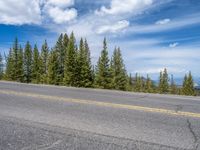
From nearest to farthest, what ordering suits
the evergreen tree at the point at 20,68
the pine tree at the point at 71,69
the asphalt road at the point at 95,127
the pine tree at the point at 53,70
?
the asphalt road at the point at 95,127 → the pine tree at the point at 71,69 → the pine tree at the point at 53,70 → the evergreen tree at the point at 20,68

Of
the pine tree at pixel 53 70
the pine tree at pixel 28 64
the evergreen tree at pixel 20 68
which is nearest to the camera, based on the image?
the pine tree at pixel 53 70

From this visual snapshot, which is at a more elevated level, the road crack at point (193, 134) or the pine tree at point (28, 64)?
the pine tree at point (28, 64)

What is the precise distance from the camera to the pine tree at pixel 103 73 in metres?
50.0

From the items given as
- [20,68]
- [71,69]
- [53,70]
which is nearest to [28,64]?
[20,68]

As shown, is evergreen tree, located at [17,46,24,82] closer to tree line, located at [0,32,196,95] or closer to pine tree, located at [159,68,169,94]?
tree line, located at [0,32,196,95]

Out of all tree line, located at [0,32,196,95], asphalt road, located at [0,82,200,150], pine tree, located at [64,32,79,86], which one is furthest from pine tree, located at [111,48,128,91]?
asphalt road, located at [0,82,200,150]

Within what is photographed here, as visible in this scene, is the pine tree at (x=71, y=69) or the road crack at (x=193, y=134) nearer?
the road crack at (x=193, y=134)

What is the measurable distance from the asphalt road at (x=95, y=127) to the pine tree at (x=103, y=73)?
42137mm

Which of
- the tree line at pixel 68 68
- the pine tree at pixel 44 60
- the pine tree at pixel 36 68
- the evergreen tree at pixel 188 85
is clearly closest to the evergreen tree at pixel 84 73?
the tree line at pixel 68 68

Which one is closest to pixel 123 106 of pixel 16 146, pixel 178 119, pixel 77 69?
pixel 178 119

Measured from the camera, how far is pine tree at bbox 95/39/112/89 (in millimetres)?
50031

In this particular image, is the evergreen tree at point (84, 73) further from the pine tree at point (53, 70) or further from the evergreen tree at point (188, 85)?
the evergreen tree at point (188, 85)

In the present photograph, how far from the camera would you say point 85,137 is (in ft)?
15.2

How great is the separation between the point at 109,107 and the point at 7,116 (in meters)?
2.81
